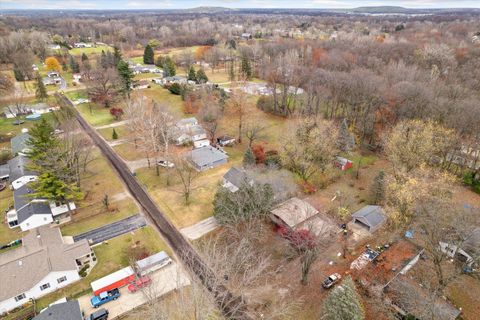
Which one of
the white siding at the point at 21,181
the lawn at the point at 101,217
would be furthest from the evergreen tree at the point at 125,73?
the lawn at the point at 101,217

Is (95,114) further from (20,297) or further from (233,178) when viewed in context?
(20,297)

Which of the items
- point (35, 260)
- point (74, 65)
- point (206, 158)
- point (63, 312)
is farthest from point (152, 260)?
point (74, 65)

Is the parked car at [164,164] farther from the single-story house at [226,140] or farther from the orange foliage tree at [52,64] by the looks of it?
the orange foliage tree at [52,64]

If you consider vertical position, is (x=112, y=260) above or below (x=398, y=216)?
below

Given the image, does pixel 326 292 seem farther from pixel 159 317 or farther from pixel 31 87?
pixel 31 87

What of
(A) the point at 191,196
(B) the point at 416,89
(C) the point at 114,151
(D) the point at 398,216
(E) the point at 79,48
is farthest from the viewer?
(E) the point at 79,48

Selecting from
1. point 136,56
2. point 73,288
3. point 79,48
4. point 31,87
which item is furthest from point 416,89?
point 79,48

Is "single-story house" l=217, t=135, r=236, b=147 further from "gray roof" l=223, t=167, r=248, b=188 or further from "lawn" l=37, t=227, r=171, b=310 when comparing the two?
"lawn" l=37, t=227, r=171, b=310
